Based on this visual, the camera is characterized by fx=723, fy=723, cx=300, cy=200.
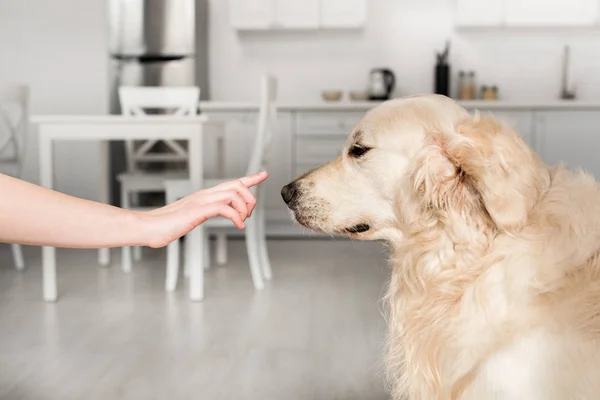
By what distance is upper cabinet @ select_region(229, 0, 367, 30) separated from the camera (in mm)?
6094

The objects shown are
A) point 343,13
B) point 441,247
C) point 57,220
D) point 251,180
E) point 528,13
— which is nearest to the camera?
point 57,220

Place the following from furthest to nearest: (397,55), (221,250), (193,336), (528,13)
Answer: (397,55) → (528,13) → (221,250) → (193,336)

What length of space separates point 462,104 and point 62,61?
340 centimetres

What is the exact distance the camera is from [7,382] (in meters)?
2.38

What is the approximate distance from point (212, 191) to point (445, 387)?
Answer: 0.55 meters

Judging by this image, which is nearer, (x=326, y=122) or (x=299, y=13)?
(x=326, y=122)

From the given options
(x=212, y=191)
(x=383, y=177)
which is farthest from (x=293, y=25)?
(x=212, y=191)

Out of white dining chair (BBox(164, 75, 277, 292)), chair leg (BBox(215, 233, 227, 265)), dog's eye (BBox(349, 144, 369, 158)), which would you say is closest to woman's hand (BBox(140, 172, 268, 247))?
dog's eye (BBox(349, 144, 369, 158))

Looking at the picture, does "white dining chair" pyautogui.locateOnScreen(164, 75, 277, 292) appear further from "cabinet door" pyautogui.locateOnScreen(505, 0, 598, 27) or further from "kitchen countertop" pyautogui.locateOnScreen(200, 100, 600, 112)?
"cabinet door" pyautogui.locateOnScreen(505, 0, 598, 27)

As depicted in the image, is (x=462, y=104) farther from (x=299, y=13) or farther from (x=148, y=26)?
(x=148, y=26)

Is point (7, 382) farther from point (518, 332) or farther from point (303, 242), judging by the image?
point (303, 242)

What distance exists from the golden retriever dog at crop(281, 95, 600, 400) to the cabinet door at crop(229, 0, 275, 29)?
4866 mm

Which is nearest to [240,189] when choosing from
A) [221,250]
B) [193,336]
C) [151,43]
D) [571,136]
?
[193,336]

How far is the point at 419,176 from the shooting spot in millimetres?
1346
